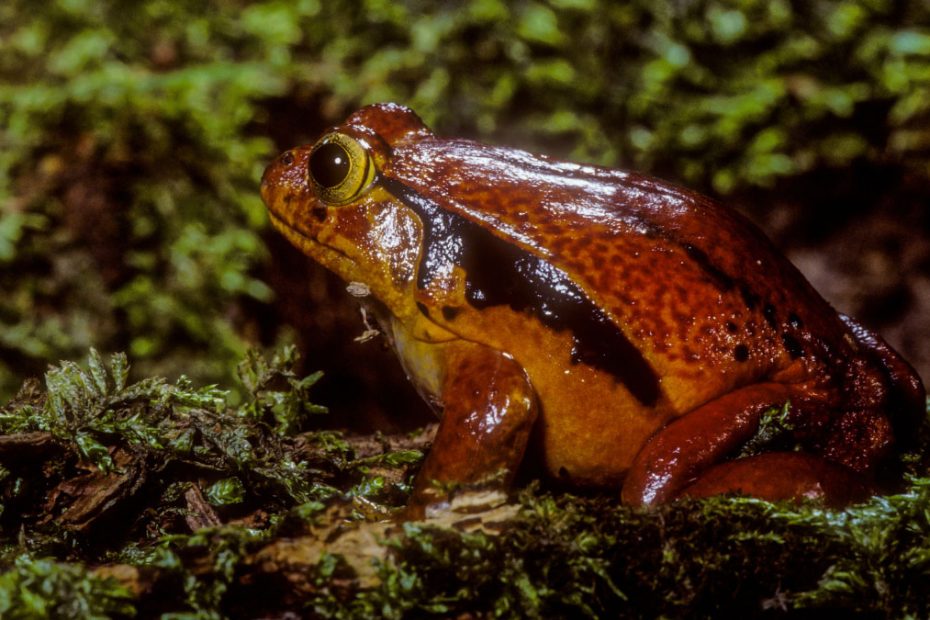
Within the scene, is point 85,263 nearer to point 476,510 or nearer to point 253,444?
point 253,444

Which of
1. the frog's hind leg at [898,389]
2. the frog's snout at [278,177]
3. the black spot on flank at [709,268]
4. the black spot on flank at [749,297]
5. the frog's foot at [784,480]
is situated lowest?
the frog's foot at [784,480]

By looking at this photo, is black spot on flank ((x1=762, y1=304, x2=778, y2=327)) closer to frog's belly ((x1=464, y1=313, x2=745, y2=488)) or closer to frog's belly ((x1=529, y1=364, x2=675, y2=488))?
frog's belly ((x1=464, y1=313, x2=745, y2=488))

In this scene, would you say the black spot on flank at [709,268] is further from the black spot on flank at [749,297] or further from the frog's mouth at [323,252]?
the frog's mouth at [323,252]

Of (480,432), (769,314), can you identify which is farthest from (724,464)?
(480,432)

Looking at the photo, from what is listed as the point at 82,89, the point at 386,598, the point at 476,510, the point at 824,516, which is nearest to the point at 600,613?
the point at 476,510

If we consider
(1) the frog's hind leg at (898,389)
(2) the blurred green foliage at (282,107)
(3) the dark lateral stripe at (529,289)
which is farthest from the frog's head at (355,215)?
(2) the blurred green foliage at (282,107)

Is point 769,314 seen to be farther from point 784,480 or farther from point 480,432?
point 480,432

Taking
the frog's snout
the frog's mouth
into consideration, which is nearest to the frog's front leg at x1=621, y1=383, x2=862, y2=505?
the frog's mouth
